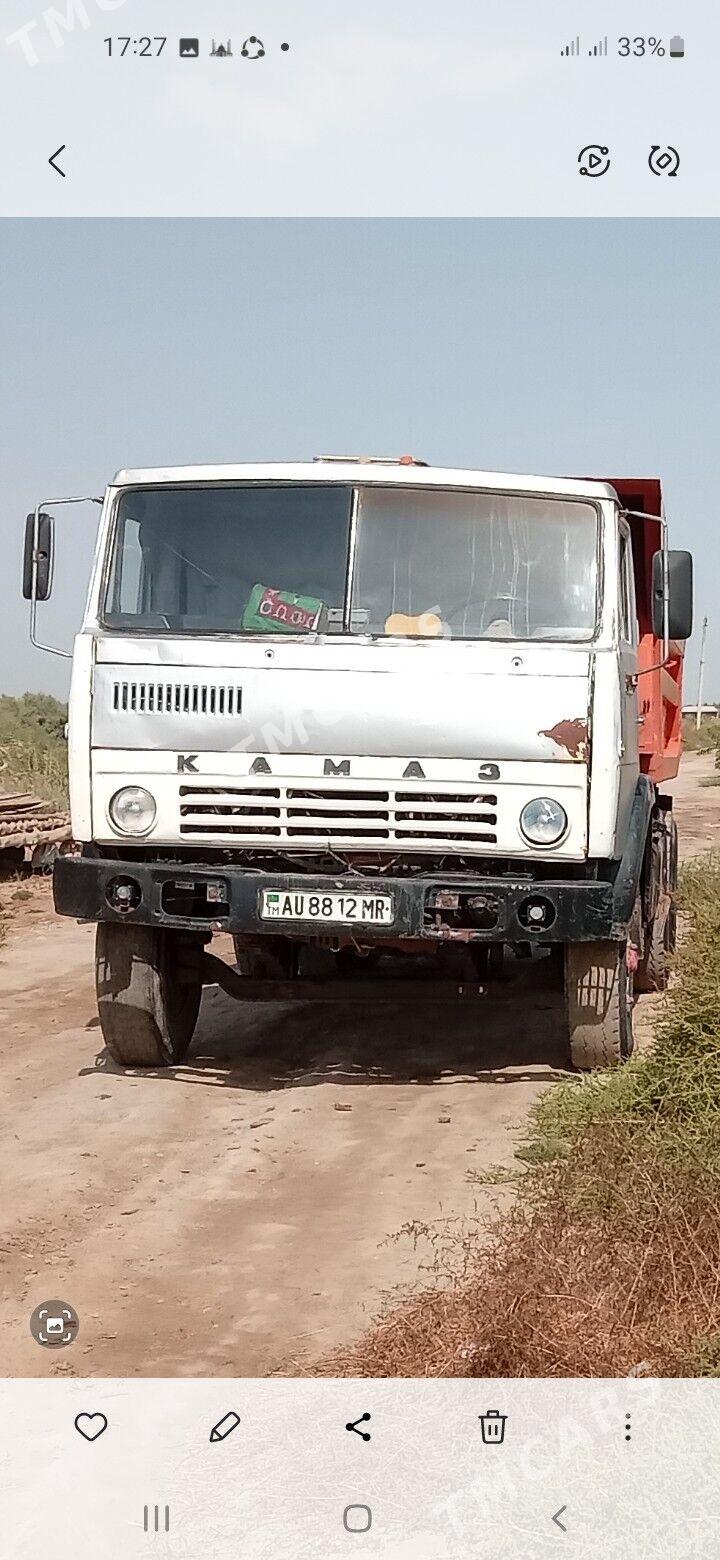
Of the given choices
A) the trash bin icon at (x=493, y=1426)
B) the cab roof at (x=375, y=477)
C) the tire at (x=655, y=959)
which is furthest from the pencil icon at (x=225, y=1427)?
the tire at (x=655, y=959)

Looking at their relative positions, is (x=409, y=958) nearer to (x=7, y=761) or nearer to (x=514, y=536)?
(x=514, y=536)

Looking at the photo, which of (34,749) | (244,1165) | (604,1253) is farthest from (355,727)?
(34,749)

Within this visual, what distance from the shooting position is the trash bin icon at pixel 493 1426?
2893 mm

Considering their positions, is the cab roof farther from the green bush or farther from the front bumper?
the green bush

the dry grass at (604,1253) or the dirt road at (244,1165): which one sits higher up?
the dry grass at (604,1253)

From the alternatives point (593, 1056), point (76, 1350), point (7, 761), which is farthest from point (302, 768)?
point (7, 761)

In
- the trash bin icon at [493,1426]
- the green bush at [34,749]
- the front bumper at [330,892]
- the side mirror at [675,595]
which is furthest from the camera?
the green bush at [34,749]

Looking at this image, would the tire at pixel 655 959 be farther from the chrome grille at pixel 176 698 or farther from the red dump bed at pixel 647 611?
the chrome grille at pixel 176 698

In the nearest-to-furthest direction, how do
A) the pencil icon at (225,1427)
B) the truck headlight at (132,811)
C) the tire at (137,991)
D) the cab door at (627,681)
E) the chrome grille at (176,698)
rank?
the pencil icon at (225,1427), the chrome grille at (176,698), the truck headlight at (132,811), the cab door at (627,681), the tire at (137,991)

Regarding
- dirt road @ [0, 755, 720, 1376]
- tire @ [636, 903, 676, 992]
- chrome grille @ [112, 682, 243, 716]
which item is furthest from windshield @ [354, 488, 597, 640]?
tire @ [636, 903, 676, 992]

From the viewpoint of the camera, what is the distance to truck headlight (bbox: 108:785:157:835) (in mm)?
6547

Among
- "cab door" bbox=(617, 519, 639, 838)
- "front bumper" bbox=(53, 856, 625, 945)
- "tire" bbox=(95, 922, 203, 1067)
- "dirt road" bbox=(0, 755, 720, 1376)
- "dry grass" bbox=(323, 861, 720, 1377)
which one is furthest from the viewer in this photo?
"tire" bbox=(95, 922, 203, 1067)

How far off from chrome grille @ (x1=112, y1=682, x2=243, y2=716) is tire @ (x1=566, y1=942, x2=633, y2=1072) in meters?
1.72

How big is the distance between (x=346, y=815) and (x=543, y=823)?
0.76 meters
